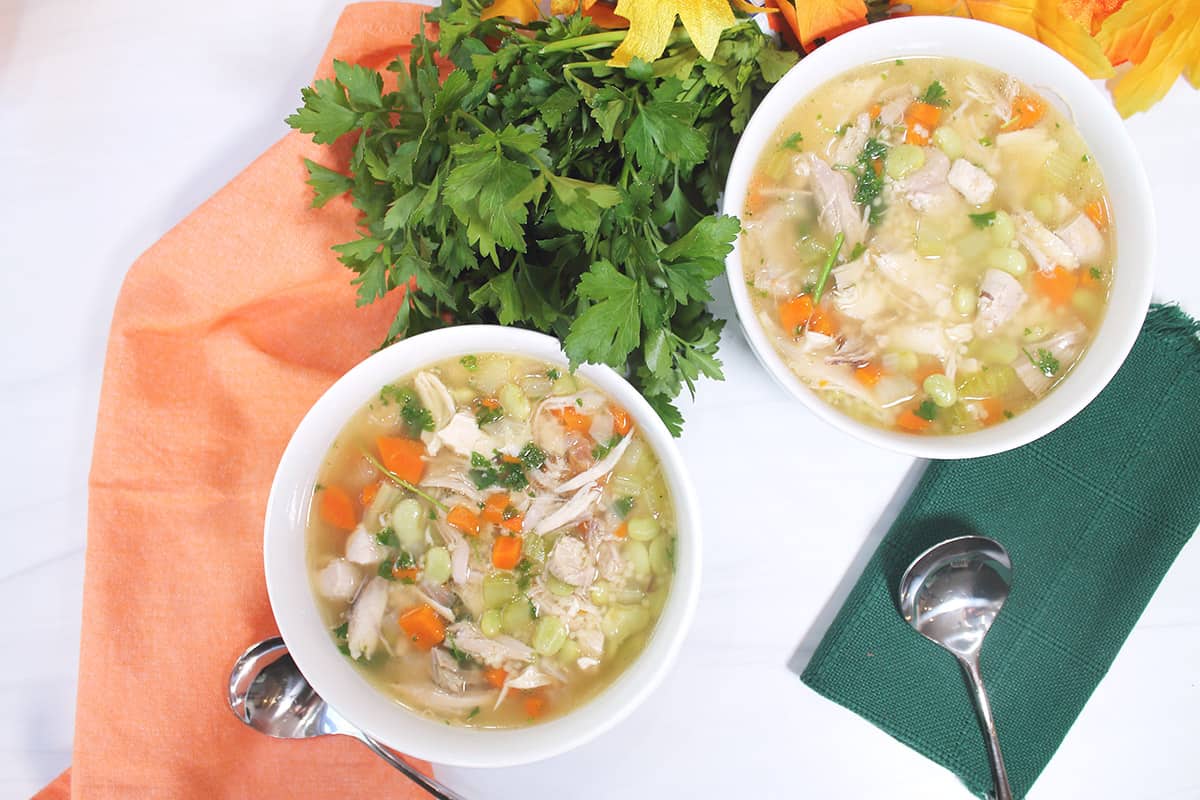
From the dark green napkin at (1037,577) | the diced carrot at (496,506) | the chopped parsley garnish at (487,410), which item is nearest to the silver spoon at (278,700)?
→ the diced carrot at (496,506)

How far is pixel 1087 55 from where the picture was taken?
6.97 feet

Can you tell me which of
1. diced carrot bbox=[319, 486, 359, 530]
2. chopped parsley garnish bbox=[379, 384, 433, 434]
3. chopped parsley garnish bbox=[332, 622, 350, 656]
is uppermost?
chopped parsley garnish bbox=[379, 384, 433, 434]

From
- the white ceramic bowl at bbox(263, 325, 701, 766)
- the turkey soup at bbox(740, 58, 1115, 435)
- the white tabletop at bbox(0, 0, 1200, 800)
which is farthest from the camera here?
the white tabletop at bbox(0, 0, 1200, 800)

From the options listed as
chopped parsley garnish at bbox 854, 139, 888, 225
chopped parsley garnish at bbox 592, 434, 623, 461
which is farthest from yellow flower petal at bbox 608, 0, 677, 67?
chopped parsley garnish at bbox 592, 434, 623, 461

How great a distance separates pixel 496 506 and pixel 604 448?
0.27 m

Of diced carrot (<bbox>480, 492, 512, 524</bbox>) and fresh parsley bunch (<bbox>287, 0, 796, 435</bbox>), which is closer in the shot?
fresh parsley bunch (<bbox>287, 0, 796, 435</bbox>)

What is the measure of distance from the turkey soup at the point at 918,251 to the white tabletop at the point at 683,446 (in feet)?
1.03

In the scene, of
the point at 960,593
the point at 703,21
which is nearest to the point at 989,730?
the point at 960,593

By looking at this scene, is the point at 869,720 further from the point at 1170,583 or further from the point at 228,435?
the point at 228,435

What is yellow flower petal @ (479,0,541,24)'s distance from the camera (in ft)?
6.49

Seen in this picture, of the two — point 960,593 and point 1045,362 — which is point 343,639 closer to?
point 960,593

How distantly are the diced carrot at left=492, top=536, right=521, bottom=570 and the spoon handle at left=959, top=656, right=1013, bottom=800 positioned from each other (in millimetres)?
1122

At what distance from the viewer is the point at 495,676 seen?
2.11m

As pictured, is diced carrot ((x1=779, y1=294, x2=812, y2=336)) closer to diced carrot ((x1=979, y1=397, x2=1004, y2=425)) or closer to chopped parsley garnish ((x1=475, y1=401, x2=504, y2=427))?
diced carrot ((x1=979, y1=397, x2=1004, y2=425))
